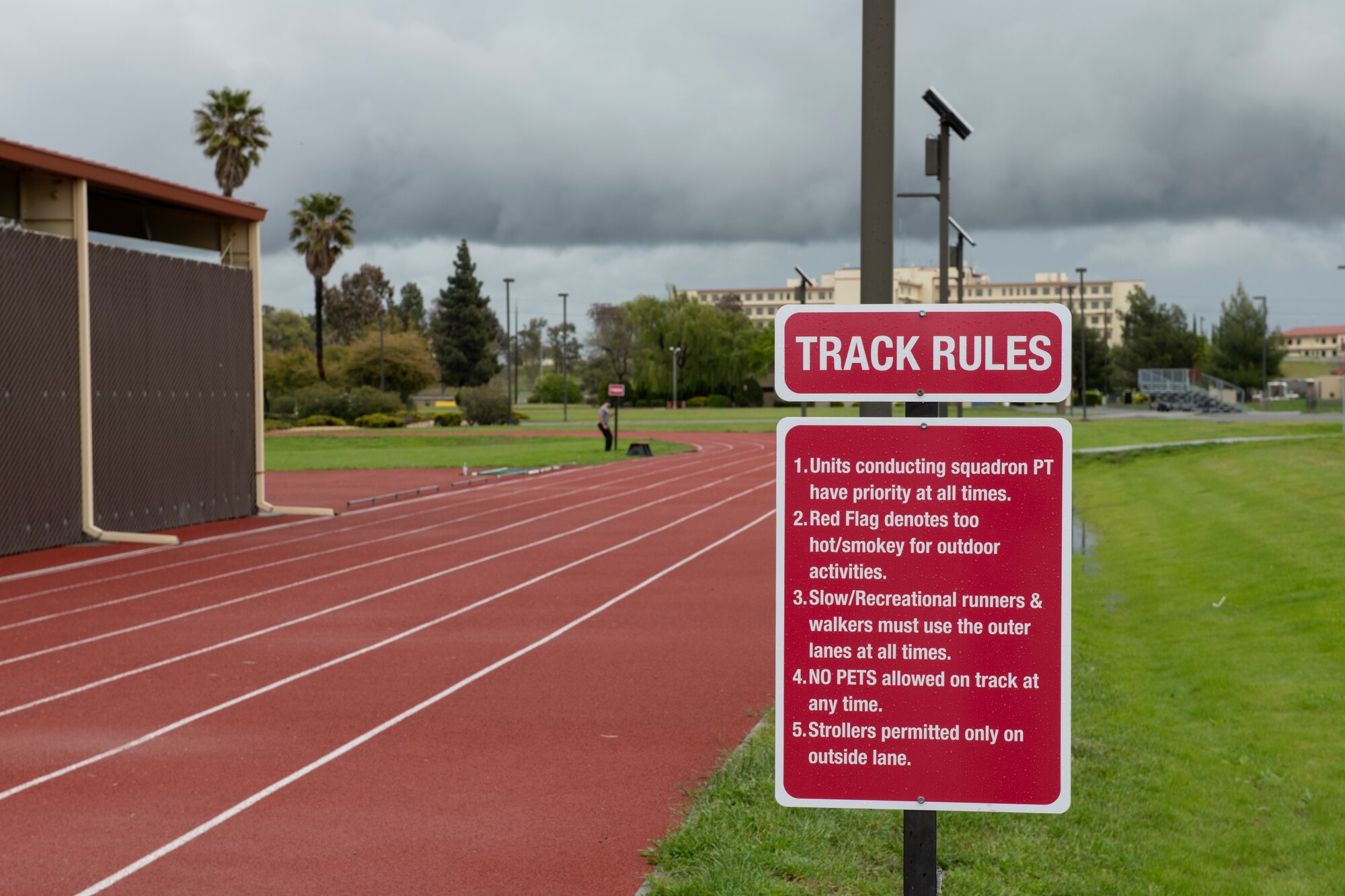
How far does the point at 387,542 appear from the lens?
68.4 feet

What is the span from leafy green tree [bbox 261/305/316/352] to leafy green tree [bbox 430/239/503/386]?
19.7m

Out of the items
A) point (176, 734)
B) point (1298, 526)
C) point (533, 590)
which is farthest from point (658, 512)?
point (176, 734)

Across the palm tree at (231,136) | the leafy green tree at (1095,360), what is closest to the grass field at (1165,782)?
the palm tree at (231,136)

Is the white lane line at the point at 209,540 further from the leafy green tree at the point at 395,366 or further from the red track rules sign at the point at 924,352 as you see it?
the leafy green tree at the point at 395,366

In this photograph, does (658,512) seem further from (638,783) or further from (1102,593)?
(638,783)

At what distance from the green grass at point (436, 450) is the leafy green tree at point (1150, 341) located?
51.8 meters

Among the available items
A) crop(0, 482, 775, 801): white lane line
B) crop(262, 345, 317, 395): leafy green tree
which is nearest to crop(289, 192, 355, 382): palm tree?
crop(262, 345, 317, 395): leafy green tree

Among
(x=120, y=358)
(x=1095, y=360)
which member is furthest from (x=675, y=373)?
(x=120, y=358)

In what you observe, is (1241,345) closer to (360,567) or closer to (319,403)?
(319,403)

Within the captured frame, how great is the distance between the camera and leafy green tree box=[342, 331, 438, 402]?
83125mm

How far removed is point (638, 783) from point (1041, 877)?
2642 mm

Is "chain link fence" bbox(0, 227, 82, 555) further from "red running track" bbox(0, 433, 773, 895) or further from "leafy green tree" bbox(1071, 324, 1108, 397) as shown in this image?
"leafy green tree" bbox(1071, 324, 1108, 397)

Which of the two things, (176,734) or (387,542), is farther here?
(387,542)

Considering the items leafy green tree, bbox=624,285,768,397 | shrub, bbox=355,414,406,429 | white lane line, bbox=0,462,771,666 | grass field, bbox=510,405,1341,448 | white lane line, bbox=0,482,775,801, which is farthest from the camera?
leafy green tree, bbox=624,285,768,397
